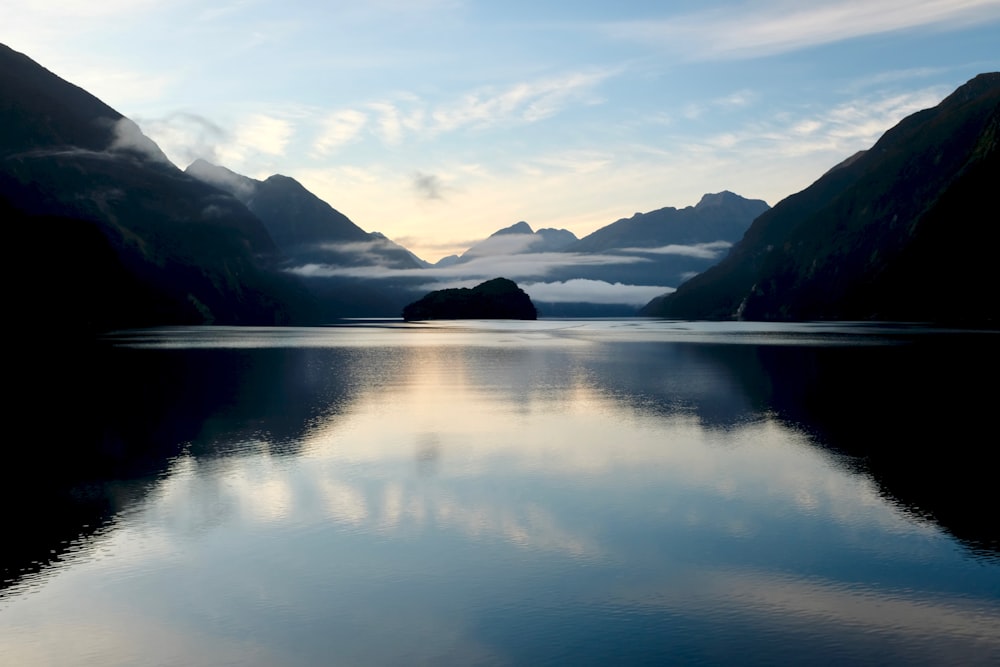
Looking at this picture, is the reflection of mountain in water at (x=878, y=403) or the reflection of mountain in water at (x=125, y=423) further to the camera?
the reflection of mountain in water at (x=878, y=403)

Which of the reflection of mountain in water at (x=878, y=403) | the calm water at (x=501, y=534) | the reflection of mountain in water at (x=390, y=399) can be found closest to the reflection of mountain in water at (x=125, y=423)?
the reflection of mountain in water at (x=390, y=399)

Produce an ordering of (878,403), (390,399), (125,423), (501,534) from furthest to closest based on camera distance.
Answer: (390,399), (878,403), (125,423), (501,534)

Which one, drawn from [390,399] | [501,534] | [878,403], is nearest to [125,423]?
[390,399]

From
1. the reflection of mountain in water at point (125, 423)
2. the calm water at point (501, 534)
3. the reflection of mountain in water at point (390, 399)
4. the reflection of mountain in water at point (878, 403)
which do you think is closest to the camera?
the calm water at point (501, 534)

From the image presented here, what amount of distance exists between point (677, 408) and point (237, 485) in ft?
118

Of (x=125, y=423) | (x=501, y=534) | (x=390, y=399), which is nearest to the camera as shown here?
(x=501, y=534)

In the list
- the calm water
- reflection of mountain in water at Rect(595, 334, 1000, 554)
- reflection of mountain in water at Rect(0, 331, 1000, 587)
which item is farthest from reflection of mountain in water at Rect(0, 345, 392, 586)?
reflection of mountain in water at Rect(595, 334, 1000, 554)

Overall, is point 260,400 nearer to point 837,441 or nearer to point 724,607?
point 837,441

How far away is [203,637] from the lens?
1894cm

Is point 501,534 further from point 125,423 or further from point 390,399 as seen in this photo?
point 390,399

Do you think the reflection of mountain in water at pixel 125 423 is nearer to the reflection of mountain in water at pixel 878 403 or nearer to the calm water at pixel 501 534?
the calm water at pixel 501 534

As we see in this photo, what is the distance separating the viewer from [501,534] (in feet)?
90.3

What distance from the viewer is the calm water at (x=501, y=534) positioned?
18750mm

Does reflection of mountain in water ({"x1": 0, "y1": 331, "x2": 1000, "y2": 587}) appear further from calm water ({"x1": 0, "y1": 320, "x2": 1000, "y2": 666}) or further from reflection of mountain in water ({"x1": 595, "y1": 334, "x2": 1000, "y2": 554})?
calm water ({"x1": 0, "y1": 320, "x2": 1000, "y2": 666})
